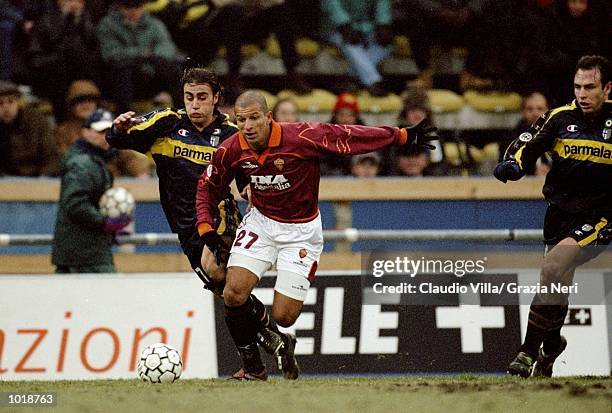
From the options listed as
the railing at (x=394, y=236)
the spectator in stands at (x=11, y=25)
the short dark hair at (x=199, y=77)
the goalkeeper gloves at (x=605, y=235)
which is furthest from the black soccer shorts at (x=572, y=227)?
the spectator in stands at (x=11, y=25)

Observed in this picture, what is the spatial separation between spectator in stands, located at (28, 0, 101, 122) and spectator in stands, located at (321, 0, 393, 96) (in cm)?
286

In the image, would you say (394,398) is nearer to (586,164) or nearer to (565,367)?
(586,164)

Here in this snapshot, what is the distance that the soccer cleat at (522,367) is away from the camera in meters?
9.18

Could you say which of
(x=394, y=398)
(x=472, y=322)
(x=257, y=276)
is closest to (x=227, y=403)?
(x=394, y=398)

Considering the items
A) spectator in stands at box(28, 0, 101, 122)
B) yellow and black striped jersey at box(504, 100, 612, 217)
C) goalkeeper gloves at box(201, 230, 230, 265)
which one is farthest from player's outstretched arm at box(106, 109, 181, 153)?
spectator in stands at box(28, 0, 101, 122)

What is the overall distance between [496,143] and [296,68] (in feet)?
8.19

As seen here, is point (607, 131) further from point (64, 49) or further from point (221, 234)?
point (64, 49)

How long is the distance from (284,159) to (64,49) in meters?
5.81

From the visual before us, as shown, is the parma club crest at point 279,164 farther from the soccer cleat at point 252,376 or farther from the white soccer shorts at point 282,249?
the soccer cleat at point 252,376

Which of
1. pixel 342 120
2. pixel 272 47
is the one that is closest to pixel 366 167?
pixel 342 120

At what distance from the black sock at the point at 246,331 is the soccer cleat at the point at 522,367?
1.87 metres

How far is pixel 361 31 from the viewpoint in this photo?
14.8 metres

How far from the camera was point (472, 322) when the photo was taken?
435 inches

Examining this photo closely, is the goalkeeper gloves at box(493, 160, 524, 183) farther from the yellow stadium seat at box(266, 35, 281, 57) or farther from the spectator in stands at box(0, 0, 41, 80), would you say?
the spectator in stands at box(0, 0, 41, 80)
